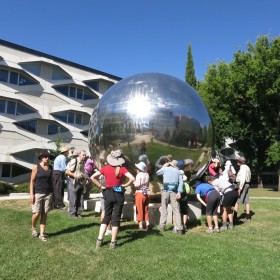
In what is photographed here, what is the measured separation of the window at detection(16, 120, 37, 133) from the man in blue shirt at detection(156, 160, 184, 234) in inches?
1074

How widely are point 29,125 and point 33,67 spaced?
5.74 meters

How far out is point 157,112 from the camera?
802cm

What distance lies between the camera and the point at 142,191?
7941mm

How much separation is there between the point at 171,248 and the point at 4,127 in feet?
91.9

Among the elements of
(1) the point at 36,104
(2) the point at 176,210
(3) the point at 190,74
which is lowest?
(2) the point at 176,210

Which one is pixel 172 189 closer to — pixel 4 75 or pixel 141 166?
pixel 141 166

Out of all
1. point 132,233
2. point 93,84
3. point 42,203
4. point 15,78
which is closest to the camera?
point 42,203

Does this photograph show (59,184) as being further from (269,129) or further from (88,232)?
(269,129)

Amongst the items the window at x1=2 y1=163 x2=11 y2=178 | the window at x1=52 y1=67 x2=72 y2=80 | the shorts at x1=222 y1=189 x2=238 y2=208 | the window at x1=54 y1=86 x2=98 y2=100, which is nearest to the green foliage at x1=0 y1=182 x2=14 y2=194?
the window at x1=2 y1=163 x2=11 y2=178

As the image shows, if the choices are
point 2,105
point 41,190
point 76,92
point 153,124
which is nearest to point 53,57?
point 76,92

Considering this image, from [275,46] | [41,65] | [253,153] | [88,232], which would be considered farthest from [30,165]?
[88,232]

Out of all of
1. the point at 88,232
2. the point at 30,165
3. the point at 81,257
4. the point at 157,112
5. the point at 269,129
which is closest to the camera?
the point at 81,257

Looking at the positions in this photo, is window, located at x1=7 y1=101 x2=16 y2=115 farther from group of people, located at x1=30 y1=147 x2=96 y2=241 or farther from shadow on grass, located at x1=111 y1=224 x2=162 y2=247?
shadow on grass, located at x1=111 y1=224 x2=162 y2=247

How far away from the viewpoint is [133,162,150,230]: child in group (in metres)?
7.89
